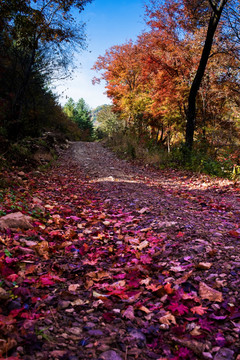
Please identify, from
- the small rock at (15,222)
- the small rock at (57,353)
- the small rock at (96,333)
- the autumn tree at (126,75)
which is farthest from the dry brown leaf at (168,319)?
the autumn tree at (126,75)

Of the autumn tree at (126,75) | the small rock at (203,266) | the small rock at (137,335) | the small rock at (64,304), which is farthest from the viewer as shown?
the autumn tree at (126,75)

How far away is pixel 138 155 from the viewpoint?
1227 centimetres

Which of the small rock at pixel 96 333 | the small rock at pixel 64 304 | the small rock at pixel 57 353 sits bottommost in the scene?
the small rock at pixel 96 333

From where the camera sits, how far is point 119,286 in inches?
78.2

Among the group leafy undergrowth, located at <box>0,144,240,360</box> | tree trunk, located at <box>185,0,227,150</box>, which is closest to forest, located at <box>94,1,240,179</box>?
tree trunk, located at <box>185,0,227,150</box>

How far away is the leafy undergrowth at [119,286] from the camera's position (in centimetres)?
134

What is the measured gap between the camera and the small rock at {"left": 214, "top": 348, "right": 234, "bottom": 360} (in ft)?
4.13

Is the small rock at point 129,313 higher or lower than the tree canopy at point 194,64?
lower

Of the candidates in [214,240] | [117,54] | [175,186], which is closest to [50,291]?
[214,240]

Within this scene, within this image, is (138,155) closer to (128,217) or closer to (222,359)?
(128,217)

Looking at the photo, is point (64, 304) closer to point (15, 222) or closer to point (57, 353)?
point (57, 353)

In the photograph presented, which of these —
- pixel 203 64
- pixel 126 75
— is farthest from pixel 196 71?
pixel 126 75

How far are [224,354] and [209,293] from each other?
0.55 m

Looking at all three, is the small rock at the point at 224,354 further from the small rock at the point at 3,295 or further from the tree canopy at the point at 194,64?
the tree canopy at the point at 194,64
